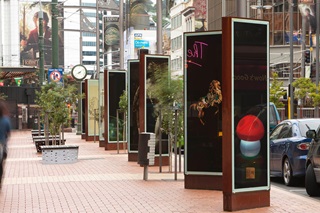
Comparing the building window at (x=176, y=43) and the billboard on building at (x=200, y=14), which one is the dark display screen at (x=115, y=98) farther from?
the building window at (x=176, y=43)

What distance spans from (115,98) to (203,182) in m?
17.7

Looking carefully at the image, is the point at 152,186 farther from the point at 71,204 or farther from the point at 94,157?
the point at 94,157

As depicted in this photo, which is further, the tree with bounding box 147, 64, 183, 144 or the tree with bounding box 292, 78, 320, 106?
the tree with bounding box 292, 78, 320, 106

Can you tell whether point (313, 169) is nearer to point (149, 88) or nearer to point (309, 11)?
point (149, 88)

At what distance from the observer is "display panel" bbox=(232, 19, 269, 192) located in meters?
13.1

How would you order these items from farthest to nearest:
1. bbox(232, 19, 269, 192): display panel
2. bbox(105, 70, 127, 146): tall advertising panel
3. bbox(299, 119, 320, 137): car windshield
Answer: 1. bbox(105, 70, 127, 146): tall advertising panel
2. bbox(299, 119, 320, 137): car windshield
3. bbox(232, 19, 269, 192): display panel

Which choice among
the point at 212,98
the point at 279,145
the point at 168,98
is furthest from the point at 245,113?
the point at 168,98

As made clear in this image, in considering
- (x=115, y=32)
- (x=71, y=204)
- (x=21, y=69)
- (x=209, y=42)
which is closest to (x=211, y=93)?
(x=209, y=42)

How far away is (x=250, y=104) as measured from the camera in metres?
13.4

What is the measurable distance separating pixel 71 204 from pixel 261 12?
74283 mm

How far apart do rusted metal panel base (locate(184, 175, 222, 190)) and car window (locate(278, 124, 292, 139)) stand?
12.3ft

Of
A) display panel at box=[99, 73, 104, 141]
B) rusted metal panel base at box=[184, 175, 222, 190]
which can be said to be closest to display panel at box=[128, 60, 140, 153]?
rusted metal panel base at box=[184, 175, 222, 190]

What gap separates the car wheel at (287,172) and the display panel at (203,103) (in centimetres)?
341

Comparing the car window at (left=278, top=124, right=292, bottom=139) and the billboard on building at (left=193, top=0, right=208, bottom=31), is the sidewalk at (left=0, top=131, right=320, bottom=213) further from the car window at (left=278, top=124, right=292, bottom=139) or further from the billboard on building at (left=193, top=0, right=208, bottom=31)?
Result: the billboard on building at (left=193, top=0, right=208, bottom=31)
